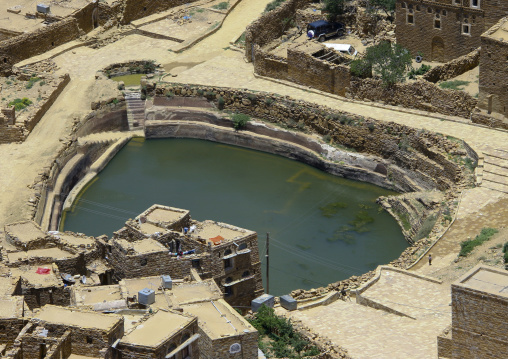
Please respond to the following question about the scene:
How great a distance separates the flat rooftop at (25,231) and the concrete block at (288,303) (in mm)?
11431

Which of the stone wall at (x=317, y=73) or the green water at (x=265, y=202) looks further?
the stone wall at (x=317, y=73)

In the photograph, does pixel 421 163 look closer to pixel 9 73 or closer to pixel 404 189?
pixel 404 189

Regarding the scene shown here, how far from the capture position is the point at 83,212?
8069cm

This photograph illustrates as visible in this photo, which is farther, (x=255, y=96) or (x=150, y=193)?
(x=255, y=96)

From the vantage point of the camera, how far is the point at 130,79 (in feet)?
303

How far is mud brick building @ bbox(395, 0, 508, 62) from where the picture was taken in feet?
277

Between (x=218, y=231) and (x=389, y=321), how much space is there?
9.23 m

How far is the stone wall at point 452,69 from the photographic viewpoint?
8469 centimetres

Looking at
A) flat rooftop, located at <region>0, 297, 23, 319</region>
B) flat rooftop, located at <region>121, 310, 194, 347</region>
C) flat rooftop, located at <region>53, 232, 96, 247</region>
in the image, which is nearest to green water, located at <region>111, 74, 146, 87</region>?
flat rooftop, located at <region>53, 232, 96, 247</region>

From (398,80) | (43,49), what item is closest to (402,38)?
(398,80)

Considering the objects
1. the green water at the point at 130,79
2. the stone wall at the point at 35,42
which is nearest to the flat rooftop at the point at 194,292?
the green water at the point at 130,79

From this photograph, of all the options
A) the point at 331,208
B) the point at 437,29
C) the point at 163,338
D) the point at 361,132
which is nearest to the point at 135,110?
the point at 361,132

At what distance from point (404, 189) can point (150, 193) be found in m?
13.6

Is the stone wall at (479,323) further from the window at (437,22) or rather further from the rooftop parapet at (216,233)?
the window at (437,22)
